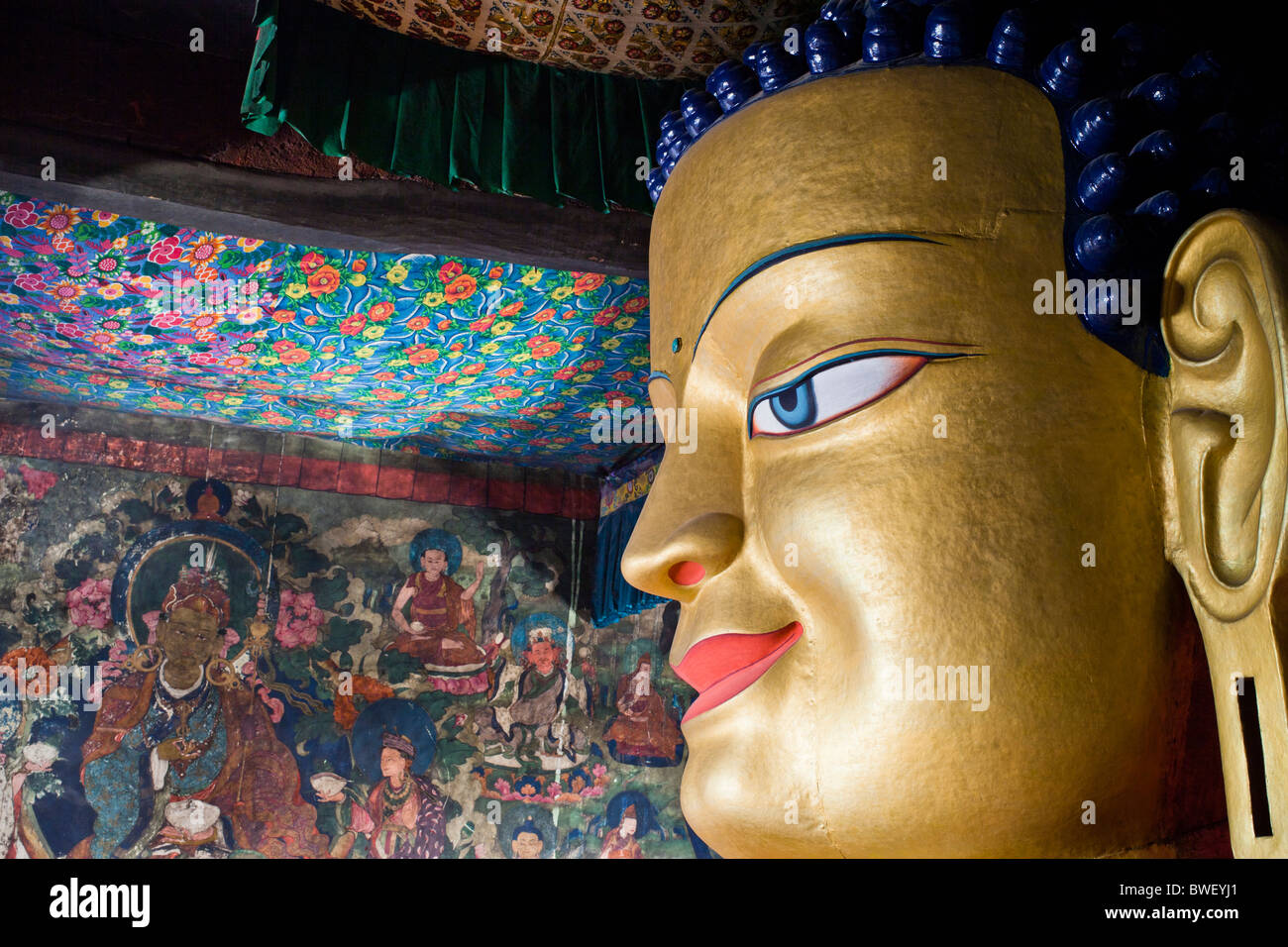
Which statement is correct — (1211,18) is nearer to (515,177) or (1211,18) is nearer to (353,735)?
(515,177)

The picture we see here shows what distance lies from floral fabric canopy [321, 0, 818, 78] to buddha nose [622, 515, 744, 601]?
1517 millimetres

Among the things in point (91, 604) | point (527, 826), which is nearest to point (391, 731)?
point (527, 826)

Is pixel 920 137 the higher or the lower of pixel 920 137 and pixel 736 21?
the lower

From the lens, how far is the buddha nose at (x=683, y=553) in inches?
74.5

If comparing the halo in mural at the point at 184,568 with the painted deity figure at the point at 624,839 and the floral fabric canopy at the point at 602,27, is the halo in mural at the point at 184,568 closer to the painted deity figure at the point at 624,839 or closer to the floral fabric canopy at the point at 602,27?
the painted deity figure at the point at 624,839

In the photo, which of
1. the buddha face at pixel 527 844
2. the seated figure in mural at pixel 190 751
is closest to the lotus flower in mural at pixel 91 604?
the seated figure in mural at pixel 190 751

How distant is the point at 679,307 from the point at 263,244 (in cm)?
233

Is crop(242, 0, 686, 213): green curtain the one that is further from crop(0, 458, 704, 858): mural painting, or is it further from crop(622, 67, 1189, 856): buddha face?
crop(0, 458, 704, 858): mural painting

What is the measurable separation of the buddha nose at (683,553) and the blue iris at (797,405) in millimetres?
216

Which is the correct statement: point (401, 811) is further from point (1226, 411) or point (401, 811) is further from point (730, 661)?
point (1226, 411)

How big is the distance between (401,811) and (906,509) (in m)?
5.30

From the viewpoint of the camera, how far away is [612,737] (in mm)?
6711

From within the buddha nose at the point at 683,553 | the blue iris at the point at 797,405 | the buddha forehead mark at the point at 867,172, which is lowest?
the buddha nose at the point at 683,553
